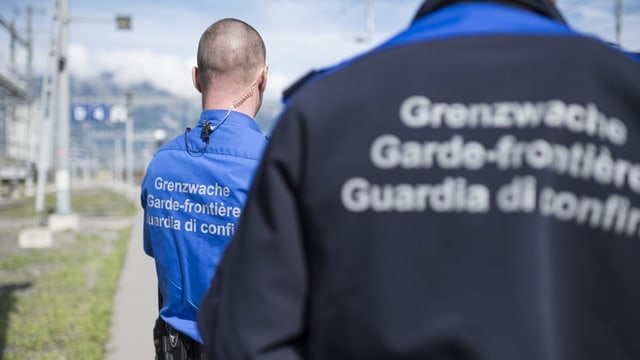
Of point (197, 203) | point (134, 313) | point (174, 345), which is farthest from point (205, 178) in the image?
point (134, 313)

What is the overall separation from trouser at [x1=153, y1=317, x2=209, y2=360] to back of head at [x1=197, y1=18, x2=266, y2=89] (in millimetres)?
941

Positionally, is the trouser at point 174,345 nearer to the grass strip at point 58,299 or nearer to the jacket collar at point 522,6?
the jacket collar at point 522,6

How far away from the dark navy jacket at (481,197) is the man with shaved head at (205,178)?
107 cm

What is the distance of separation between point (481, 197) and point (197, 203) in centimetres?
131

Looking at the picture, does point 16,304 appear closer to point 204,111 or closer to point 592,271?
point 204,111

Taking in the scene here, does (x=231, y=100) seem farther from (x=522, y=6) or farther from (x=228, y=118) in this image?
(x=522, y=6)

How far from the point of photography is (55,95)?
15.4 metres

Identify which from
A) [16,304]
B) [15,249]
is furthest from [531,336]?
[15,249]

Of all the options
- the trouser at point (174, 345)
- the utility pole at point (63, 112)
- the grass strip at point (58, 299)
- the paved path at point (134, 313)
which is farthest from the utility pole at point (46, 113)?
the trouser at point (174, 345)

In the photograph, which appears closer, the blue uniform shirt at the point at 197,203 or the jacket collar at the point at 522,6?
the jacket collar at the point at 522,6

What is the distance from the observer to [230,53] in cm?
211

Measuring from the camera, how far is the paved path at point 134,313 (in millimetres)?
5199

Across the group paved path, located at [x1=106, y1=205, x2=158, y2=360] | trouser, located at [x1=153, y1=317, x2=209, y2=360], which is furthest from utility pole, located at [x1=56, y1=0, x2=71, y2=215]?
trouser, located at [x1=153, y1=317, x2=209, y2=360]

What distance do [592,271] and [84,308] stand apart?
672 centimetres
